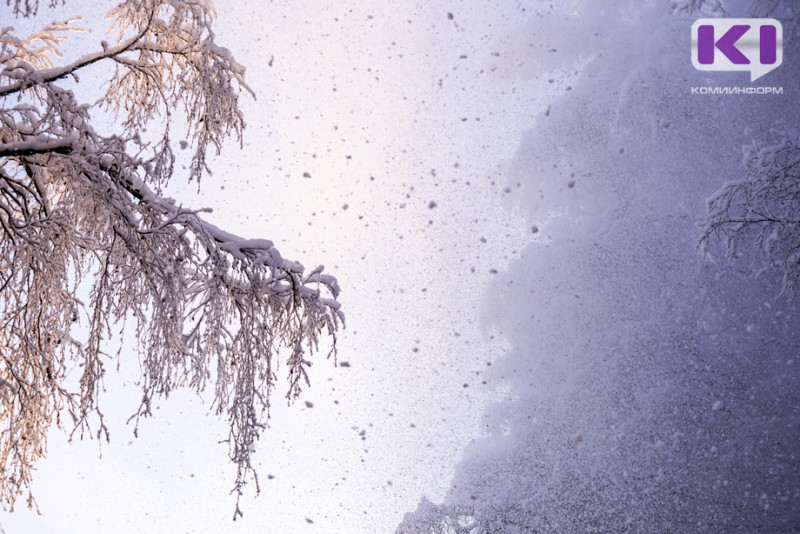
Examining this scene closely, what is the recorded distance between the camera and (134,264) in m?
2.33

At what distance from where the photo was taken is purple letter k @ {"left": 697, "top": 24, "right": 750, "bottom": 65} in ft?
26.2

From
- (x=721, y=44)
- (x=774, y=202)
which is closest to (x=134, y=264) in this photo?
Result: (x=774, y=202)

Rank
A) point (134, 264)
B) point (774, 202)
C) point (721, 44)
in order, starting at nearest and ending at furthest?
point (134, 264) → point (774, 202) → point (721, 44)

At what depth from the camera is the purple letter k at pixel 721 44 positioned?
798 cm

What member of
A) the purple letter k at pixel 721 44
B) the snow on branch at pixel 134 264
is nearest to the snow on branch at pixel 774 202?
the snow on branch at pixel 134 264

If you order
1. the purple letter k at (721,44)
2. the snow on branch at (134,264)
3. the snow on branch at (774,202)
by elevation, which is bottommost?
the snow on branch at (134,264)

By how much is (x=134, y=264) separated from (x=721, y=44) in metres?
8.04

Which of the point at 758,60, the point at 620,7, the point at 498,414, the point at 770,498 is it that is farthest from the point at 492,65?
the point at 770,498

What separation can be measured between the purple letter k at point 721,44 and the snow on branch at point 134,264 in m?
7.02

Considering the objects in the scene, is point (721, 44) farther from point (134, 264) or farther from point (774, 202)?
point (134, 264)

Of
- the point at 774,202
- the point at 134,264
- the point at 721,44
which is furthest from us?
the point at 721,44

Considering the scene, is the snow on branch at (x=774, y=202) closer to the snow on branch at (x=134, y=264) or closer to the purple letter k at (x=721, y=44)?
the snow on branch at (x=134, y=264)

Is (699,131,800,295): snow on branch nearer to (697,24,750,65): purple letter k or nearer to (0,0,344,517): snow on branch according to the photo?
(0,0,344,517): snow on branch

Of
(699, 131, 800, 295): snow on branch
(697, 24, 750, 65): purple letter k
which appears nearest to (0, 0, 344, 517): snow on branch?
(699, 131, 800, 295): snow on branch
